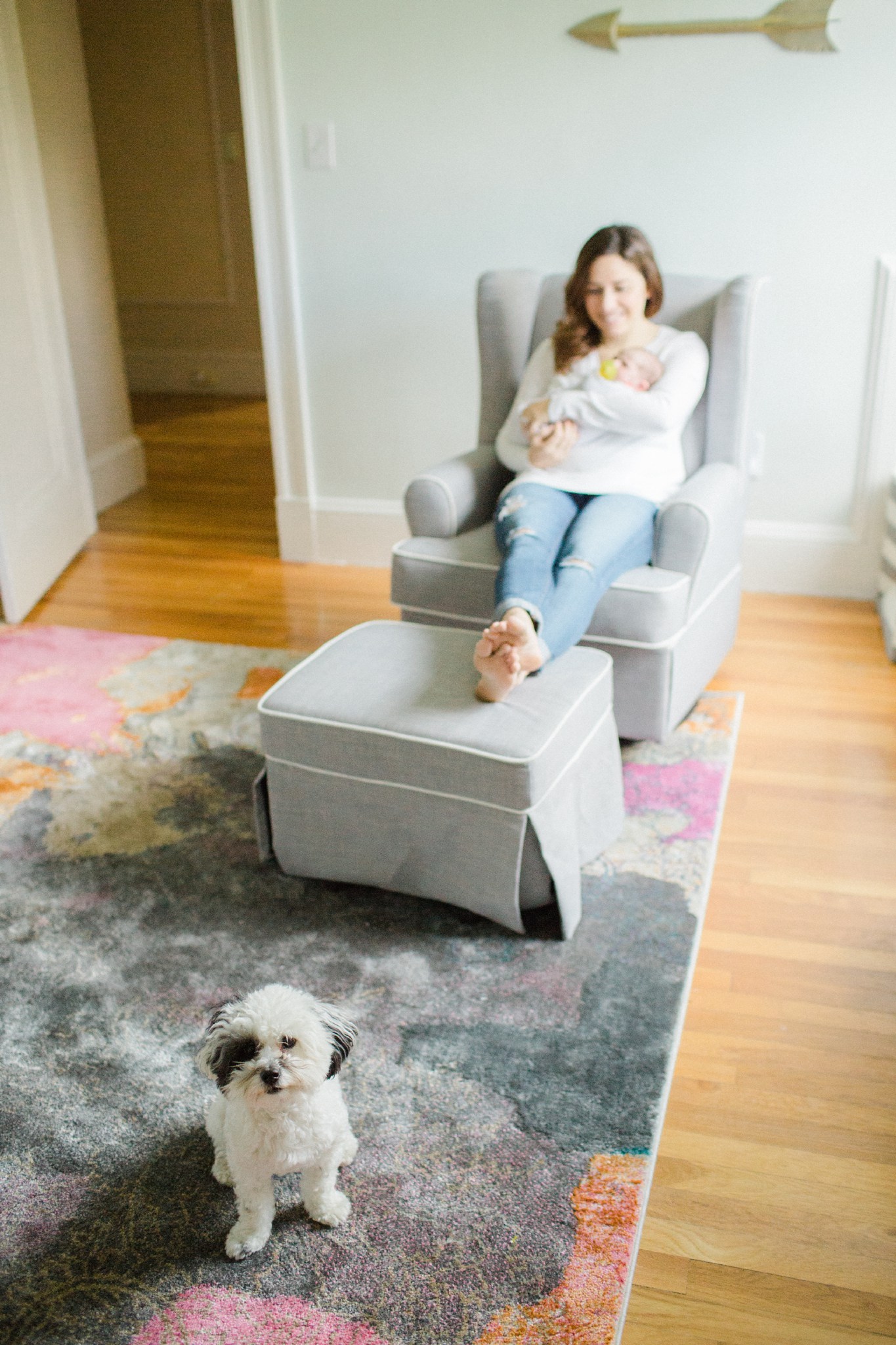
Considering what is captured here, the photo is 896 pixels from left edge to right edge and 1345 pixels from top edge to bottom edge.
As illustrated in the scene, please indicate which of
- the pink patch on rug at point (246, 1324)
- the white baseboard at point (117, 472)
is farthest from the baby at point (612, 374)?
the white baseboard at point (117, 472)

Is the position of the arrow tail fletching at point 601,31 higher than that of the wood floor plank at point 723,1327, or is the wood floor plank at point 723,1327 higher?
the arrow tail fletching at point 601,31

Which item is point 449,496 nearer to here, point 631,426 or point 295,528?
point 631,426

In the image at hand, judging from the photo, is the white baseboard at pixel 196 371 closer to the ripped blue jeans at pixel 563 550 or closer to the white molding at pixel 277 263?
the white molding at pixel 277 263

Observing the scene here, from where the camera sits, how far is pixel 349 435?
349 cm

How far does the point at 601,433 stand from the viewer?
2.49 m

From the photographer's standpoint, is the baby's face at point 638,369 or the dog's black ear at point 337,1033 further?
the baby's face at point 638,369

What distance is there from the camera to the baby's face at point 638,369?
2.46m

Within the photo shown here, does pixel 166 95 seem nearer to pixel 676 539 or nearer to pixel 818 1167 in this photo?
pixel 676 539

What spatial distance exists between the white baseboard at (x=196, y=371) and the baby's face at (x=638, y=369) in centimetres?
375

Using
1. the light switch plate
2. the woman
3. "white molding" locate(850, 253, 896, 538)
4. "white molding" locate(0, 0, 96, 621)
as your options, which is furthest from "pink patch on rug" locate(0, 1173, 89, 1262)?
the light switch plate

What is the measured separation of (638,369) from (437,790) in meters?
1.13

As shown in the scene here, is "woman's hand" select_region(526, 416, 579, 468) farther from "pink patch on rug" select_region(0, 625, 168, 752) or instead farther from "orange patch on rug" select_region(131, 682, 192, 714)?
"pink patch on rug" select_region(0, 625, 168, 752)

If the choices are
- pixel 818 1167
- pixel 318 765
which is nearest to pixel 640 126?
pixel 318 765

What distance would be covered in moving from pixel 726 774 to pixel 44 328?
98.2 inches
